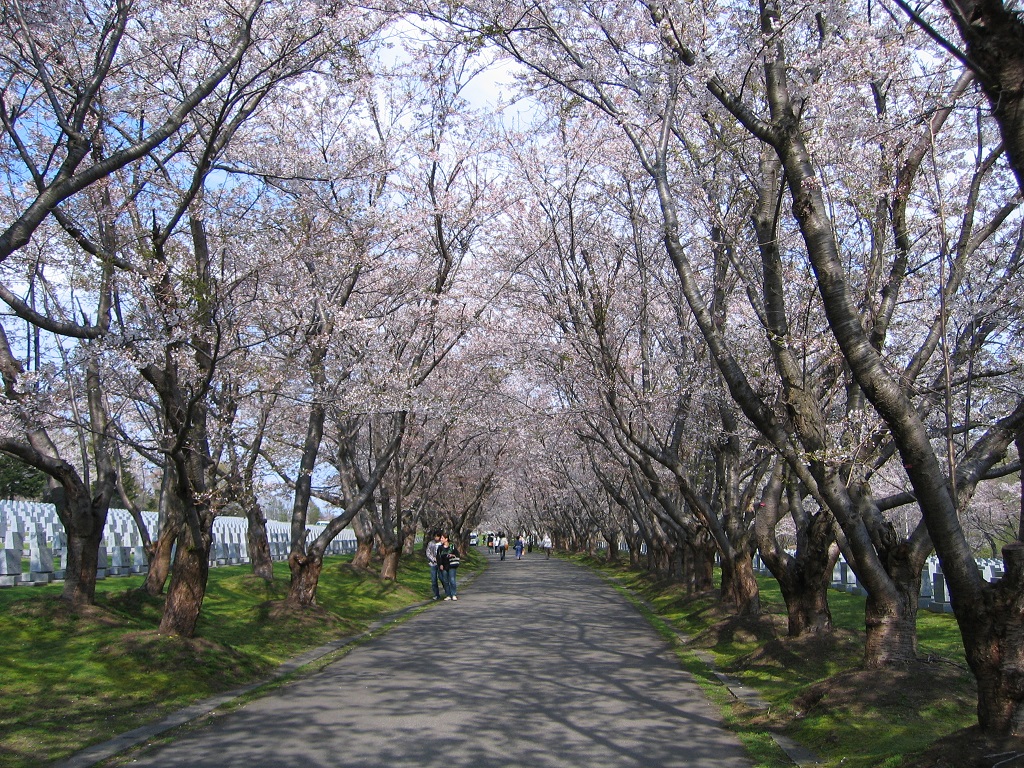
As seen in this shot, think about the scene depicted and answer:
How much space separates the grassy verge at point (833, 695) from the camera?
21.7 feet

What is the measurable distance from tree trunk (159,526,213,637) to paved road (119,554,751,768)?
5.69 ft

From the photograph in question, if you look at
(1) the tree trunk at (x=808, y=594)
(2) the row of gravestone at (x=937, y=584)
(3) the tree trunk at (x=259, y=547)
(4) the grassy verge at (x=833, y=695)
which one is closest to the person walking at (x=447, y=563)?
(3) the tree trunk at (x=259, y=547)

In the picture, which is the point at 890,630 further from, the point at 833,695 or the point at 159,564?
the point at 159,564

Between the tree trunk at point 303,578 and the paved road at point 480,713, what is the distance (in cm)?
198

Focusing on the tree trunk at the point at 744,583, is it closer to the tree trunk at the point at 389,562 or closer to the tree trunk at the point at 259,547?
the tree trunk at the point at 259,547

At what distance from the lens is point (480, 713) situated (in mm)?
8453

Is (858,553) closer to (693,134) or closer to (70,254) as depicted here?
(693,134)

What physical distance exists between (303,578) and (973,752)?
12.5m

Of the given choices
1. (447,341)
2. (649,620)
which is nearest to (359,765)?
(649,620)

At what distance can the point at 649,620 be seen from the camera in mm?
18062

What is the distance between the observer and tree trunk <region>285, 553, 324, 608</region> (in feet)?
51.6

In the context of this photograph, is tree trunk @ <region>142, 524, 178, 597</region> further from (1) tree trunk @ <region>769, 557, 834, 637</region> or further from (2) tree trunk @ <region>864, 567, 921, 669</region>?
(2) tree trunk @ <region>864, 567, 921, 669</region>

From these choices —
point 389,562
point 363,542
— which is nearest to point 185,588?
point 389,562

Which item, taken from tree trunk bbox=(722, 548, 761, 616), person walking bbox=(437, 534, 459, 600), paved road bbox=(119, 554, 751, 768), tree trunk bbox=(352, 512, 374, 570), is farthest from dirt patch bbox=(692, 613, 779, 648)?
tree trunk bbox=(352, 512, 374, 570)
